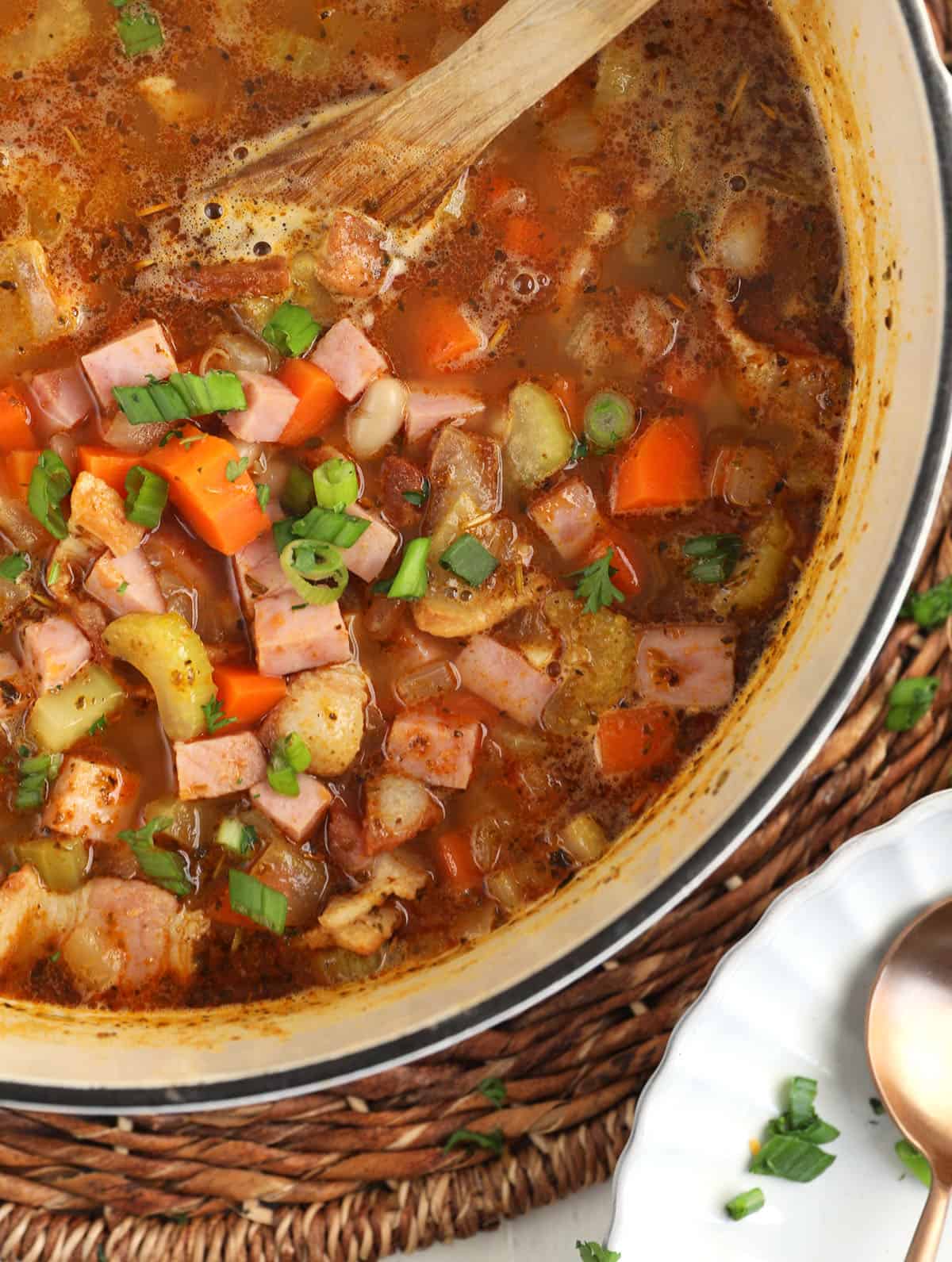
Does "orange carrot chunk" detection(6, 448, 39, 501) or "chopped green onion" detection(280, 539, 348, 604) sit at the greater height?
"orange carrot chunk" detection(6, 448, 39, 501)

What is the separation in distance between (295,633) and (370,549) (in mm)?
233

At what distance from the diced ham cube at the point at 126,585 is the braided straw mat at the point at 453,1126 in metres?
1.09

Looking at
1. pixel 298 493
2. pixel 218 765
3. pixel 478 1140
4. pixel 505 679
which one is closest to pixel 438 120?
pixel 298 493

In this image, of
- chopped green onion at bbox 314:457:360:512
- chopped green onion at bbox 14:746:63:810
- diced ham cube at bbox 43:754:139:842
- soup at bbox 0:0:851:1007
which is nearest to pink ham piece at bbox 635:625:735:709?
soup at bbox 0:0:851:1007

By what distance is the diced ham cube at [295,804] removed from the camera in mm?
2646

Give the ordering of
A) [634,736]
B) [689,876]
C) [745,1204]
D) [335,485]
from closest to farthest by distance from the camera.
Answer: [689,876] < [745,1204] < [335,485] < [634,736]

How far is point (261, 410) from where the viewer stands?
262cm

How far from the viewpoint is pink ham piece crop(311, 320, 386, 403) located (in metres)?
2.66

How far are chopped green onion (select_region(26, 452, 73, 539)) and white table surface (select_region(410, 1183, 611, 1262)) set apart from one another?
172cm

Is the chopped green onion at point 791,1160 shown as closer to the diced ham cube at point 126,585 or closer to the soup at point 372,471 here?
the soup at point 372,471

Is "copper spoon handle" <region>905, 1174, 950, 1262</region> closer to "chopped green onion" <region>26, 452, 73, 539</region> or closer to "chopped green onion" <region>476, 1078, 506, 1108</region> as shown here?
"chopped green onion" <region>476, 1078, 506, 1108</region>

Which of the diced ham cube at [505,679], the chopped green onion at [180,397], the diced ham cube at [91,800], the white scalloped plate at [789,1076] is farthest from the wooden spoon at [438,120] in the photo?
the white scalloped plate at [789,1076]

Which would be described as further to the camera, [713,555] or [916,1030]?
[713,555]

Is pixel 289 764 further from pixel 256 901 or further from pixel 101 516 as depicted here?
pixel 101 516
